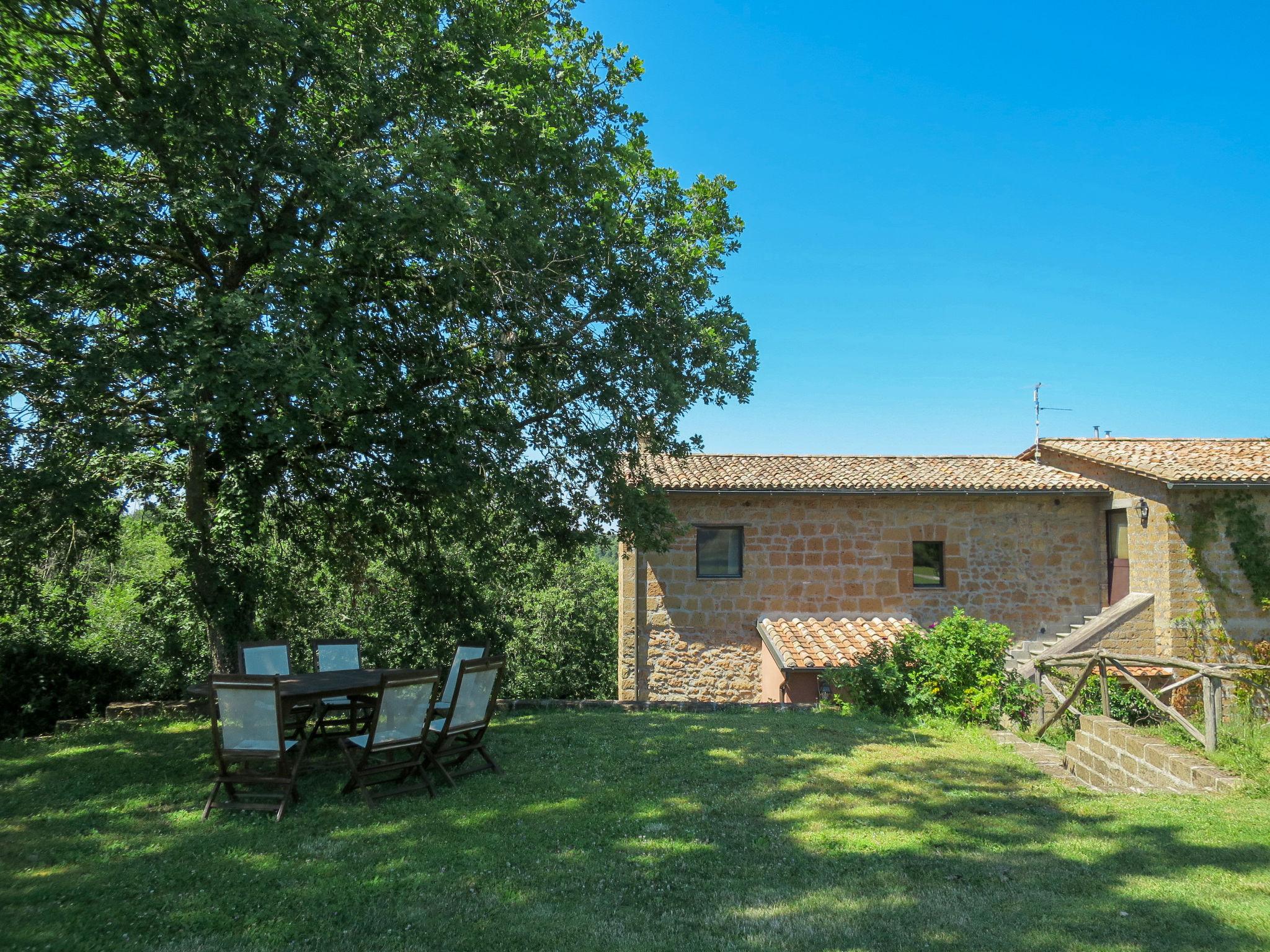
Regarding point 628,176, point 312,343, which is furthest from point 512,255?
point 628,176

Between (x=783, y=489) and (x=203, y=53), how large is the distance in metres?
10.6

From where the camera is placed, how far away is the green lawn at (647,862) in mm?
3441

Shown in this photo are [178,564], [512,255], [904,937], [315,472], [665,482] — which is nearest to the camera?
[904,937]

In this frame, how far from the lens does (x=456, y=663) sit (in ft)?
21.2

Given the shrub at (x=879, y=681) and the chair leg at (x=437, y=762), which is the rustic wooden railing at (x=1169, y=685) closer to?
the shrub at (x=879, y=681)

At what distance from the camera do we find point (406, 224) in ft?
21.4

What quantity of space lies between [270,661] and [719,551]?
9052 millimetres

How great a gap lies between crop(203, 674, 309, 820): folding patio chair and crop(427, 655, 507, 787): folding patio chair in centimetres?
98

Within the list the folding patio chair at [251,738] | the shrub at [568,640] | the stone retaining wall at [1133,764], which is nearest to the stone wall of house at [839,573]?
the shrub at [568,640]

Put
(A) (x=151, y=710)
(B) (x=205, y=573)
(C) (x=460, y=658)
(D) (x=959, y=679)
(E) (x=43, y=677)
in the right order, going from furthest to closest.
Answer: (E) (x=43, y=677) < (A) (x=151, y=710) < (D) (x=959, y=679) < (B) (x=205, y=573) < (C) (x=460, y=658)

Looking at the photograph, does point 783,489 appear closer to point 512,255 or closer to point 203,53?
point 512,255

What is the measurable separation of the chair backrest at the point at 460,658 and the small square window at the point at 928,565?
10006 mm

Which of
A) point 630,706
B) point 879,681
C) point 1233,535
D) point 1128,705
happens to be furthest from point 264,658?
point 1233,535

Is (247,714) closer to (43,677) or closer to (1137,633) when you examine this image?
(43,677)
